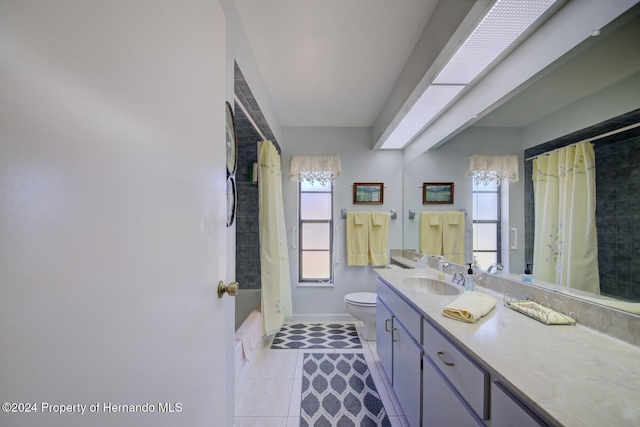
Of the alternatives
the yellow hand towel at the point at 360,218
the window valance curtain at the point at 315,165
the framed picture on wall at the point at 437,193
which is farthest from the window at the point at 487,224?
the window valance curtain at the point at 315,165

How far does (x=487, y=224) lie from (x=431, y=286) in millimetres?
594

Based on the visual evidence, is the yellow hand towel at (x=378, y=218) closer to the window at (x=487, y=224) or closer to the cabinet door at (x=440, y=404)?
the window at (x=487, y=224)

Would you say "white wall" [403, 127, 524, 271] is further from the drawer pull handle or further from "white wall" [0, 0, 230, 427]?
"white wall" [0, 0, 230, 427]

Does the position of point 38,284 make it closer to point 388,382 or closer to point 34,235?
point 34,235

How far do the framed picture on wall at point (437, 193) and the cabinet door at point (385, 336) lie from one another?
3.81 ft

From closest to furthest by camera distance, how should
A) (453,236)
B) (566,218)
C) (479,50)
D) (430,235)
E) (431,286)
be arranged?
(566,218), (479,50), (431,286), (453,236), (430,235)

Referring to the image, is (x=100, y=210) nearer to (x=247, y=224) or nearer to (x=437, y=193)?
(x=437, y=193)

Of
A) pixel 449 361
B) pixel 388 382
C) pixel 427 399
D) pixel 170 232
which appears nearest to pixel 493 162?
pixel 449 361

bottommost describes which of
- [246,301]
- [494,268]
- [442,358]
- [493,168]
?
[246,301]

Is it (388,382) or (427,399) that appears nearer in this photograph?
(427,399)

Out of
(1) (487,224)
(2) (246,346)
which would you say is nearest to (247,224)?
(2) (246,346)

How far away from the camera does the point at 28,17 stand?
31 centimetres

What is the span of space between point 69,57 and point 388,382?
2.32 meters

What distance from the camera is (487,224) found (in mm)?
1830
